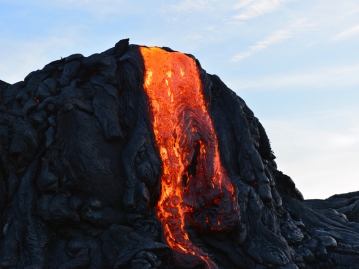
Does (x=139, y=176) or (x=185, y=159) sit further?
(x=185, y=159)

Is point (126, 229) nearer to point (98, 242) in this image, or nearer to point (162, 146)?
point (98, 242)

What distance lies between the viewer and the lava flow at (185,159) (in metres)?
11.7

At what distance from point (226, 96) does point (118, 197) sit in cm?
327

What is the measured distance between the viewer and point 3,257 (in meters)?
11.0

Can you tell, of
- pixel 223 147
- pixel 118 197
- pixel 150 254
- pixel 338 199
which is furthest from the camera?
pixel 338 199

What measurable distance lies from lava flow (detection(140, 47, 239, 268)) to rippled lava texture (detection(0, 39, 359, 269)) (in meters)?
0.02

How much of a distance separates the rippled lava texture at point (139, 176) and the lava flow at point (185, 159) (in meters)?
0.02

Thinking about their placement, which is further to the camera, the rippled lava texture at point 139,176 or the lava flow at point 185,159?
the lava flow at point 185,159

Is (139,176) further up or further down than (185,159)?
further down

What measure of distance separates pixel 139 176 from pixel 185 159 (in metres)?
1.08

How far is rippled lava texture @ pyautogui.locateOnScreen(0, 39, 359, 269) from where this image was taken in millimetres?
11266

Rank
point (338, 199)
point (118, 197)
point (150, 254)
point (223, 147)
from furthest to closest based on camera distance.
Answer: point (338, 199) → point (223, 147) → point (118, 197) → point (150, 254)

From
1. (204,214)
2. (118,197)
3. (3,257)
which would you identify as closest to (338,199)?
(204,214)

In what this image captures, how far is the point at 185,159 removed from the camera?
12.2 meters
